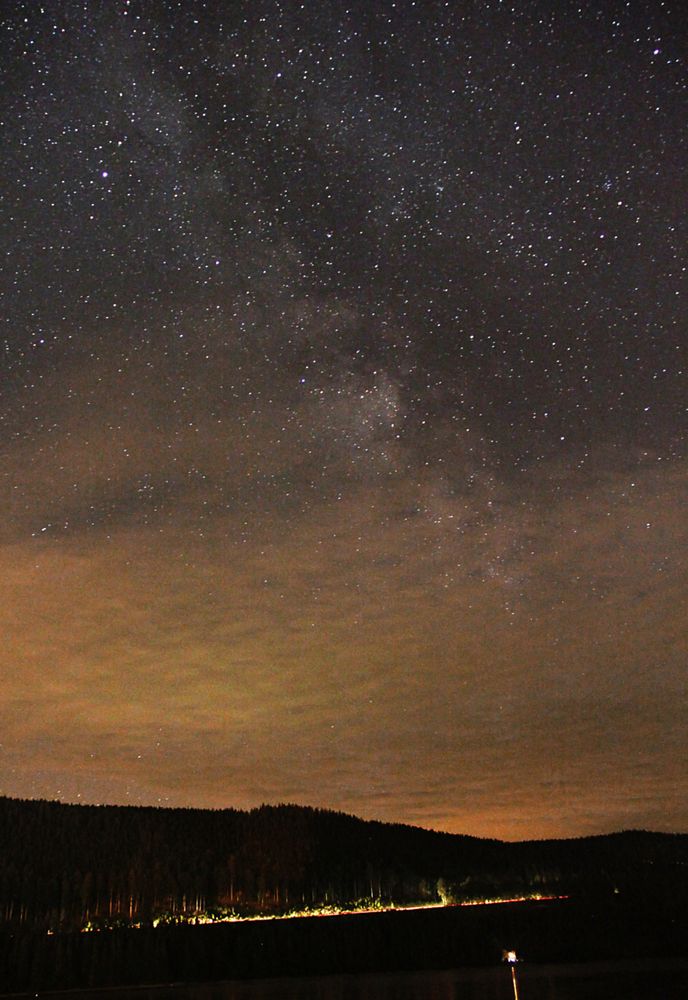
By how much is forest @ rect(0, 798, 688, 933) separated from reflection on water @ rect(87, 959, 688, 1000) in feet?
210

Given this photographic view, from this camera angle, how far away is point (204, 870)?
149625mm

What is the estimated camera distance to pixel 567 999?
1599 inches

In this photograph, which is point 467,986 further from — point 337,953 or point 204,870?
point 204,870

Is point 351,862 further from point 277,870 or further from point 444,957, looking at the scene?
point 444,957

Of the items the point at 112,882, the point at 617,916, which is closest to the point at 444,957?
the point at 617,916

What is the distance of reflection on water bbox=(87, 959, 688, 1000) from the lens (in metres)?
43.5

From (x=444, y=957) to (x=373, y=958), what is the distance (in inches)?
214

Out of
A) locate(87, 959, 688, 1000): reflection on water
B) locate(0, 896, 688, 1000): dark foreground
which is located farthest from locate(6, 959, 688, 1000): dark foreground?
locate(0, 896, 688, 1000): dark foreground

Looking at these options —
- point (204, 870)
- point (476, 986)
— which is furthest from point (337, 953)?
point (204, 870)

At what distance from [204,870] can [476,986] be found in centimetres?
10733

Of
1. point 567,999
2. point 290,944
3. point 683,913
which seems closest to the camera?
point 567,999

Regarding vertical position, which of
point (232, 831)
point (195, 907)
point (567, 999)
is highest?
point (232, 831)

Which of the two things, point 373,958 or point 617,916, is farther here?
point 617,916

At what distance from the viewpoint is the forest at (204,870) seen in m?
134
